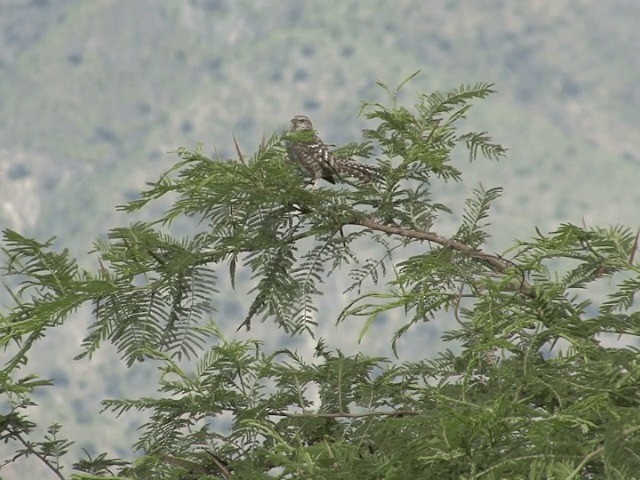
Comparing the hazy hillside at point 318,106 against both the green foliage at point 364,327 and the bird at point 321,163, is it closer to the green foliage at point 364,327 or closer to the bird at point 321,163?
the bird at point 321,163

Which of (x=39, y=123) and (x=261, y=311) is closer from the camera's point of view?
(x=261, y=311)

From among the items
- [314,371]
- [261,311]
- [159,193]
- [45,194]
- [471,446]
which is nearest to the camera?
[471,446]

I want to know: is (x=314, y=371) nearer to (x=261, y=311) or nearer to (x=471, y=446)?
(x=261, y=311)

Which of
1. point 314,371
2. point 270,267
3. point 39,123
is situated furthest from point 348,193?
point 39,123

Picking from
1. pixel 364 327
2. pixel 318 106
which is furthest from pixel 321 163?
pixel 318 106

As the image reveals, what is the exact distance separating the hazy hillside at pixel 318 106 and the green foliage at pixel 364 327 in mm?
143179

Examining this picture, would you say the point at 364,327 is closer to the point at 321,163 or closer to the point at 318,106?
the point at 321,163

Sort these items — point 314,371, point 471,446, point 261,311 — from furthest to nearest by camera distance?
point 314,371 → point 261,311 → point 471,446

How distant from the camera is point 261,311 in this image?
11.5 feet

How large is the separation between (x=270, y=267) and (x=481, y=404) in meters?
1.08

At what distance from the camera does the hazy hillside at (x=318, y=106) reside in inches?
6358

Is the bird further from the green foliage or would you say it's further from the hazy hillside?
the hazy hillside

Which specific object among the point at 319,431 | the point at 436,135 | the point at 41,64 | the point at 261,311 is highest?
the point at 41,64

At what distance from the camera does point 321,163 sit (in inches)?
221
